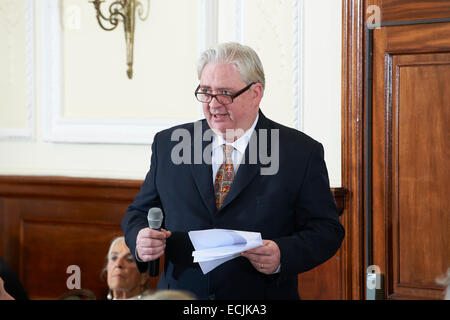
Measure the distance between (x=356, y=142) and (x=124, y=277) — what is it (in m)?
1.41

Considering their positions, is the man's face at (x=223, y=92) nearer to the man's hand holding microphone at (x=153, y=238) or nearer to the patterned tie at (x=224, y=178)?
the patterned tie at (x=224, y=178)

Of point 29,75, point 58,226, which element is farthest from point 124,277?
point 29,75

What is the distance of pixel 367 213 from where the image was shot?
3420mm

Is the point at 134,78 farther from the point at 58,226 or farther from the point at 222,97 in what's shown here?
the point at 222,97

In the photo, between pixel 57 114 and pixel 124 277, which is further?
pixel 57 114

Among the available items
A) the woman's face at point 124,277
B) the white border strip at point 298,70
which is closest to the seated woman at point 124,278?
the woman's face at point 124,277

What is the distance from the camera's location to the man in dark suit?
6.95ft

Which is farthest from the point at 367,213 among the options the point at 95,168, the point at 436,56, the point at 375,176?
the point at 95,168

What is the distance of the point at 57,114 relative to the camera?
4.05 meters

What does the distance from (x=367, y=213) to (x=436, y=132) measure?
1.83 feet

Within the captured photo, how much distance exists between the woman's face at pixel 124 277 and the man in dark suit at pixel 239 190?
41.6 inches

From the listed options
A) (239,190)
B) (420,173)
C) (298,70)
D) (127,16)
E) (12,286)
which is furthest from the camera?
(127,16)

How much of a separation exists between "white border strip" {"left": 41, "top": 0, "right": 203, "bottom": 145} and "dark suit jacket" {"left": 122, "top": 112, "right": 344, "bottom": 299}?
176 cm

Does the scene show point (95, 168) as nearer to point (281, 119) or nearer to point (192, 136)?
point (281, 119)
